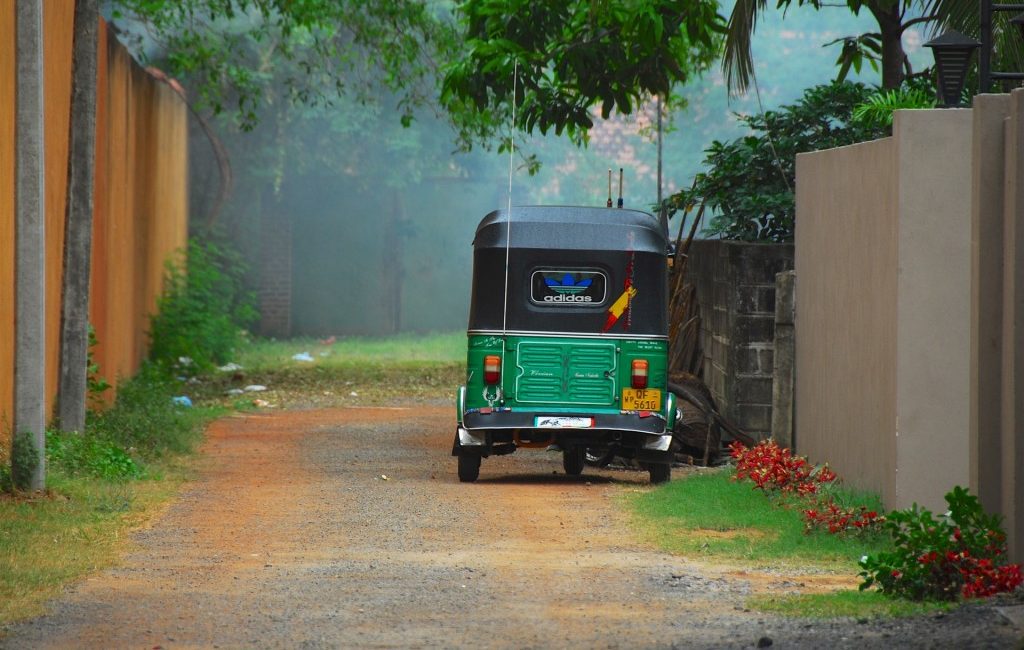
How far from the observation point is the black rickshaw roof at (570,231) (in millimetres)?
13219

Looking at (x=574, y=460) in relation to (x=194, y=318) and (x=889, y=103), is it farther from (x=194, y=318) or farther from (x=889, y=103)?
(x=194, y=318)

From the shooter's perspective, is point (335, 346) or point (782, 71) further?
point (782, 71)

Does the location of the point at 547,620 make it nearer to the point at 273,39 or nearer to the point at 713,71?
the point at 273,39

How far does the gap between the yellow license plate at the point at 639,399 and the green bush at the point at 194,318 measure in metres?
12.4

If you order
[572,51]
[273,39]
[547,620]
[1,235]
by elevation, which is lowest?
[547,620]

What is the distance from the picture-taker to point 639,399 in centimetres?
1295

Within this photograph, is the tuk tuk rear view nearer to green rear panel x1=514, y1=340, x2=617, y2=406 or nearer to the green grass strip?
green rear panel x1=514, y1=340, x2=617, y2=406

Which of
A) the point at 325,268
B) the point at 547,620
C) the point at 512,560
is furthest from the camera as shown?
the point at 325,268

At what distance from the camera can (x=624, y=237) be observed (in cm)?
1323

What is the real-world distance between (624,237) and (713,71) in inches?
1469

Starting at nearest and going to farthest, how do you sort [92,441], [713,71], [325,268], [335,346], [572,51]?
[92,441], [572,51], [335,346], [325,268], [713,71]

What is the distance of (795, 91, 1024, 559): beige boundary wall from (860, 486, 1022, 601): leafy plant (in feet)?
0.66

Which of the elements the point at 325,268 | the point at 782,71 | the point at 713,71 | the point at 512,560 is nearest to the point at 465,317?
the point at 325,268

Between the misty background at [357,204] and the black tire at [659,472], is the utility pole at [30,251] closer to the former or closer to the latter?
the black tire at [659,472]
